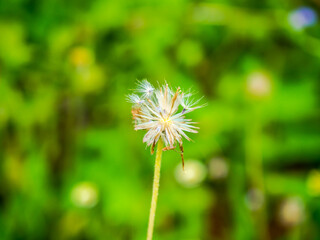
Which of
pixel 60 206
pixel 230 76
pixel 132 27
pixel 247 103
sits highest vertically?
pixel 132 27

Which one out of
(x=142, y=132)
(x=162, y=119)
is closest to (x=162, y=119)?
(x=162, y=119)

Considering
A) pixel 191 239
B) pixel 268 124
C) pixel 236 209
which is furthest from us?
pixel 268 124

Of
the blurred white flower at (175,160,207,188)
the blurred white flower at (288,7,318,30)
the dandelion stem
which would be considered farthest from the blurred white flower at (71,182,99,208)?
the dandelion stem

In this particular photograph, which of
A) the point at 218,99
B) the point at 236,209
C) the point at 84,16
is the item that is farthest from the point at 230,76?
the point at 84,16

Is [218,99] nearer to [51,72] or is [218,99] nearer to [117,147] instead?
[117,147]

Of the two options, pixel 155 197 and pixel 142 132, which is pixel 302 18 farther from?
pixel 155 197

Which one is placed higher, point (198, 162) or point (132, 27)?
point (132, 27)

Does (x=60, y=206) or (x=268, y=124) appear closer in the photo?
(x=60, y=206)
